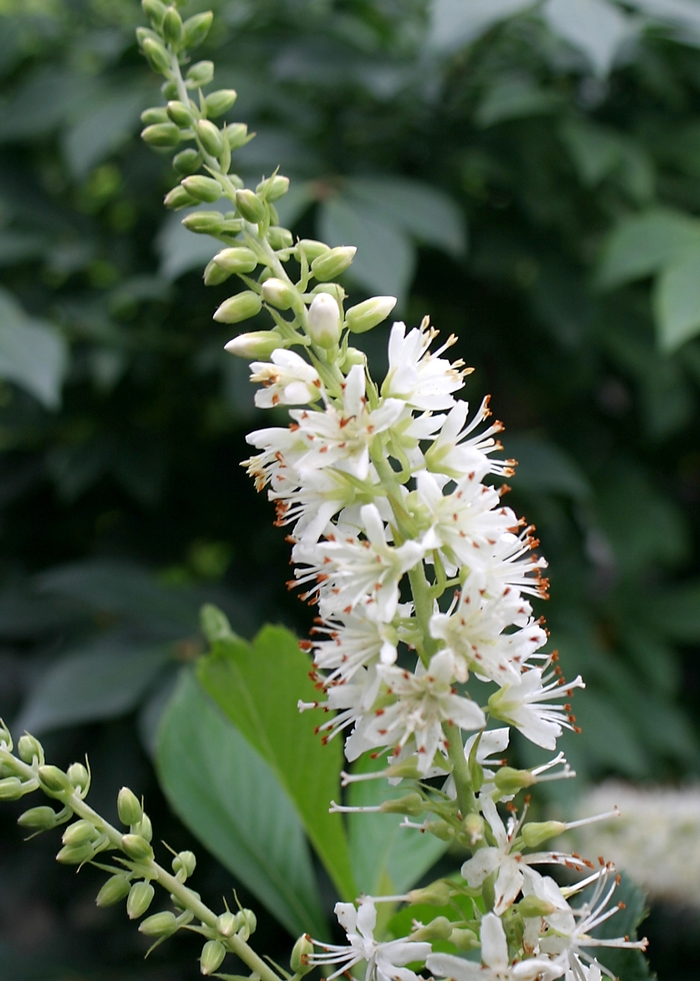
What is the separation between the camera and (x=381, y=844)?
97 centimetres

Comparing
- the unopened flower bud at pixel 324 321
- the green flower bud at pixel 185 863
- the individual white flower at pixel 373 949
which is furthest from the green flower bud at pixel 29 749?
the unopened flower bud at pixel 324 321

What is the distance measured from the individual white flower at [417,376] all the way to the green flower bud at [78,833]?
36cm

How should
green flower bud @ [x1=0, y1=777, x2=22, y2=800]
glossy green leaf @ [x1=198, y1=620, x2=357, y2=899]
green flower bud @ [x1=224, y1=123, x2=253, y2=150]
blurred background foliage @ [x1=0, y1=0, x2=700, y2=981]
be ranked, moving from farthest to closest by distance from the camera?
blurred background foliage @ [x1=0, y1=0, x2=700, y2=981]
glossy green leaf @ [x1=198, y1=620, x2=357, y2=899]
green flower bud @ [x1=224, y1=123, x2=253, y2=150]
green flower bud @ [x1=0, y1=777, x2=22, y2=800]

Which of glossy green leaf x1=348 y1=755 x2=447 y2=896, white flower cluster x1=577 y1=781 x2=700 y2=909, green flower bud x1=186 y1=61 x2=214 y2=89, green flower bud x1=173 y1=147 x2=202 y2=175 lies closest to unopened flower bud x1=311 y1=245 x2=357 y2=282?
green flower bud x1=173 y1=147 x2=202 y2=175

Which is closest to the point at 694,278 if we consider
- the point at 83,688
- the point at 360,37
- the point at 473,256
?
the point at 473,256

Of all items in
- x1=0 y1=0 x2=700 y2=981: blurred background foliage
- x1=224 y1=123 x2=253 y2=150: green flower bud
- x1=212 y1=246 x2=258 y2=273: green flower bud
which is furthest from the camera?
x1=0 y1=0 x2=700 y2=981: blurred background foliage

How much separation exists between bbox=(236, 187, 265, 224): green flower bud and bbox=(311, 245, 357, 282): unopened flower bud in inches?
2.2

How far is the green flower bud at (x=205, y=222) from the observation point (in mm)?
677

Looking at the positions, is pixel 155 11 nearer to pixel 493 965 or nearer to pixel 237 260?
pixel 237 260

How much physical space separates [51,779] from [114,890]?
85 millimetres

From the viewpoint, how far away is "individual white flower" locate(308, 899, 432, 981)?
0.61 metres

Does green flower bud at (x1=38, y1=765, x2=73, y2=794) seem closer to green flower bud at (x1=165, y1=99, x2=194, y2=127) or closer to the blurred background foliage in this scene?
green flower bud at (x1=165, y1=99, x2=194, y2=127)

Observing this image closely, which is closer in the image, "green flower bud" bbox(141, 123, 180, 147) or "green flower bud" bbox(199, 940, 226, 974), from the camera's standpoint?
"green flower bud" bbox(199, 940, 226, 974)

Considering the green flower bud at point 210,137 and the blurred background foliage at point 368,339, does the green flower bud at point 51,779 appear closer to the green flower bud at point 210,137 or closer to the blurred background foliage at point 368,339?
the green flower bud at point 210,137
